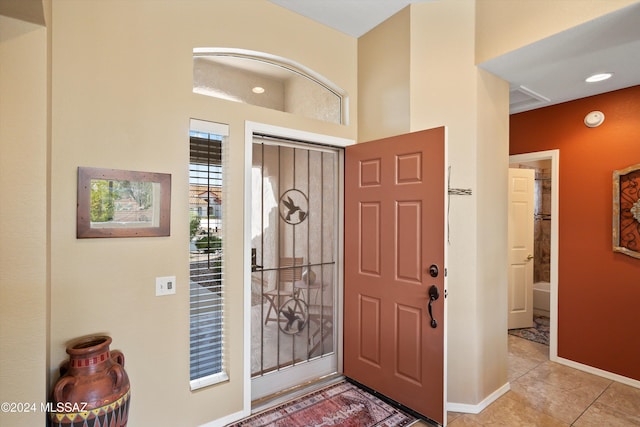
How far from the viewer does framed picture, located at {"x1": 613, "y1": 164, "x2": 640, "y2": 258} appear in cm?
276

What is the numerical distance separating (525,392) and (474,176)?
6.24 ft

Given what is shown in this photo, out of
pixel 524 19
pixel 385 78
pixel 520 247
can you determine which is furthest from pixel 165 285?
pixel 520 247

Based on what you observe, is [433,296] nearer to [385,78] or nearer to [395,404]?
[395,404]

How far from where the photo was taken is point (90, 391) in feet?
4.97

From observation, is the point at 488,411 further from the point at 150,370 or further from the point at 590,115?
the point at 590,115

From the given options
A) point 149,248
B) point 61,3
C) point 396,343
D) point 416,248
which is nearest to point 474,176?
point 416,248

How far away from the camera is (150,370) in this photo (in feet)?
6.28

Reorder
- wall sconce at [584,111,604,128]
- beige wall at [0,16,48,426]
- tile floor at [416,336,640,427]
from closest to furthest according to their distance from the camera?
1. beige wall at [0,16,48,426]
2. tile floor at [416,336,640,427]
3. wall sconce at [584,111,604,128]

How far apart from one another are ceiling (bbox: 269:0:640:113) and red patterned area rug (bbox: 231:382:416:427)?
273cm

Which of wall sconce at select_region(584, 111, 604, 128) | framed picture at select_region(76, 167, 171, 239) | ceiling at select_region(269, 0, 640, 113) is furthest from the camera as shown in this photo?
wall sconce at select_region(584, 111, 604, 128)

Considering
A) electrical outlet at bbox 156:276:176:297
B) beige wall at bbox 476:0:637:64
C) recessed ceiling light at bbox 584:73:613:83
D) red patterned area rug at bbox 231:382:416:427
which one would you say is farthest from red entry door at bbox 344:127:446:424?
A: recessed ceiling light at bbox 584:73:613:83

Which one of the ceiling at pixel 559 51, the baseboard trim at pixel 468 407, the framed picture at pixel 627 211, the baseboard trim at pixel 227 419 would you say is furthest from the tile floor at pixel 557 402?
the ceiling at pixel 559 51

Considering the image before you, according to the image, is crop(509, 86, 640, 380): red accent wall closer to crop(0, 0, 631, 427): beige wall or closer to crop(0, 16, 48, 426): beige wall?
crop(0, 0, 631, 427): beige wall

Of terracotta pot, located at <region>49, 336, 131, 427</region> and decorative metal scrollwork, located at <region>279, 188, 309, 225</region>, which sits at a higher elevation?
decorative metal scrollwork, located at <region>279, 188, 309, 225</region>
